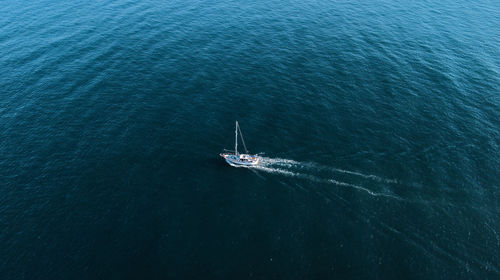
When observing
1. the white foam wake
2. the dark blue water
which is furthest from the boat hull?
the white foam wake

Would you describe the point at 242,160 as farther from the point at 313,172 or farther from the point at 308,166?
the point at 313,172

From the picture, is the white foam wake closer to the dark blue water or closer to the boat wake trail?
the boat wake trail

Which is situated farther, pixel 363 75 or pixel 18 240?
pixel 363 75

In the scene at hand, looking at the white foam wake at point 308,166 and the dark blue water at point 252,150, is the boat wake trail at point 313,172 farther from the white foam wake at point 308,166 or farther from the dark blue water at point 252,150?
the dark blue water at point 252,150

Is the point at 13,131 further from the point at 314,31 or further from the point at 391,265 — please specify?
the point at 314,31

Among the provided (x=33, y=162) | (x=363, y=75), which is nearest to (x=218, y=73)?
(x=363, y=75)

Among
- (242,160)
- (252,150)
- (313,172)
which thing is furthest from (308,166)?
(242,160)

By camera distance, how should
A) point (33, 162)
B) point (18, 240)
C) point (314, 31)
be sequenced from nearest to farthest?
point (18, 240) → point (33, 162) → point (314, 31)
